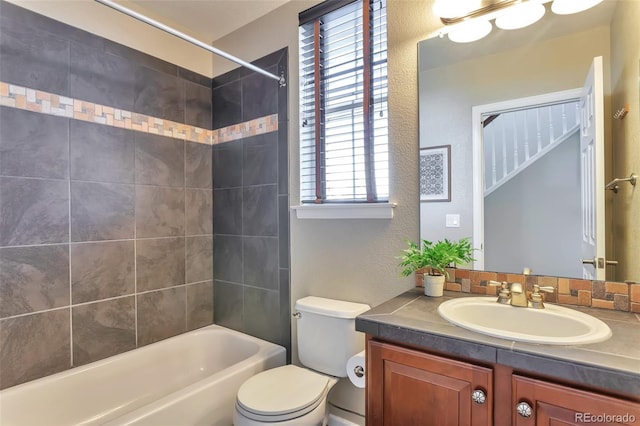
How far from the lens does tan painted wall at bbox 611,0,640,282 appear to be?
118cm

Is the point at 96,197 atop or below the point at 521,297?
atop

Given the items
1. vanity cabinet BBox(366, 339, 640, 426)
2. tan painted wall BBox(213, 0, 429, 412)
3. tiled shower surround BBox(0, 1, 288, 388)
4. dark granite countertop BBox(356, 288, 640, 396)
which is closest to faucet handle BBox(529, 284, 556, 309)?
dark granite countertop BBox(356, 288, 640, 396)

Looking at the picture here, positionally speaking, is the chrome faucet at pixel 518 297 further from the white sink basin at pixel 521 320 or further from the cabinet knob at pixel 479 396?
the cabinet knob at pixel 479 396

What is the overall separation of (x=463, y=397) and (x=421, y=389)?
0.41ft

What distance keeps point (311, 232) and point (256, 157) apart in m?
0.69

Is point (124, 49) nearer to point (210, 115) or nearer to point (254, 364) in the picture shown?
point (210, 115)

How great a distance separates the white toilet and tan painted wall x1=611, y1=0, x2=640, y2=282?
1.10 m

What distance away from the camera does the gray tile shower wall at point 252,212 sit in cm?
221

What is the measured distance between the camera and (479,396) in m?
0.95

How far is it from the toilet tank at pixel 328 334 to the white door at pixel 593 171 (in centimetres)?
100

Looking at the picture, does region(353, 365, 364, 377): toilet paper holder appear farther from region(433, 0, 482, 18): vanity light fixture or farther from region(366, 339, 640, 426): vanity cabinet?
region(433, 0, 482, 18): vanity light fixture

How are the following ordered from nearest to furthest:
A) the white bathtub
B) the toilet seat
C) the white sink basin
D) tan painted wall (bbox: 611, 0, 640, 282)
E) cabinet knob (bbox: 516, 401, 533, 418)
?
cabinet knob (bbox: 516, 401, 533, 418) → the white sink basin → tan painted wall (bbox: 611, 0, 640, 282) → the toilet seat → the white bathtub

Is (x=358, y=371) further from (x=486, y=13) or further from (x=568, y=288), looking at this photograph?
(x=486, y=13)

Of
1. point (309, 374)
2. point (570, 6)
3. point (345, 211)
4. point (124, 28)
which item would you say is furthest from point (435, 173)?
point (124, 28)
